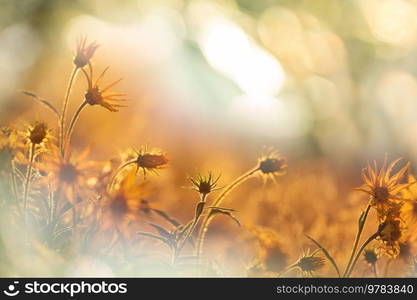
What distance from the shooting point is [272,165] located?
0.69 m

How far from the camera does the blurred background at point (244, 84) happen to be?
647 millimetres

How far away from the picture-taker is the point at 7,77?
2.08 ft

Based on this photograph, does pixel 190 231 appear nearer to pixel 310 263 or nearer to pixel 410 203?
pixel 310 263

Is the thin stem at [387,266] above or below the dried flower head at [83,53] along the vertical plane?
below

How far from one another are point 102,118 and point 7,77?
0.11m

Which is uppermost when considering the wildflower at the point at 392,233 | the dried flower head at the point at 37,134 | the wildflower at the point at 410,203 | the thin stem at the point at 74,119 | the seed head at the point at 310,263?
the thin stem at the point at 74,119

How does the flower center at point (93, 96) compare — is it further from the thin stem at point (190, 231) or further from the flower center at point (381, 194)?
the flower center at point (381, 194)

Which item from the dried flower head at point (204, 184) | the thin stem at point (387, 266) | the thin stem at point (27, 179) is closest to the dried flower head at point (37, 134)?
the thin stem at point (27, 179)

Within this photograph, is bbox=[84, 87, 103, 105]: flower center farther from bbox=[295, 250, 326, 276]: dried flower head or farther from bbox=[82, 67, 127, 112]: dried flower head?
bbox=[295, 250, 326, 276]: dried flower head

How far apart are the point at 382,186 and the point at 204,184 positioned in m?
0.21

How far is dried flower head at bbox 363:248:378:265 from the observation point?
28.0 inches

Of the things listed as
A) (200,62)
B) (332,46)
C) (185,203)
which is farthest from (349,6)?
(185,203)

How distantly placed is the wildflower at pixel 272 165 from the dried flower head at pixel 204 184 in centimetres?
6

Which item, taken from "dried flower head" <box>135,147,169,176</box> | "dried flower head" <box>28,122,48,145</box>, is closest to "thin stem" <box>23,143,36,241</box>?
"dried flower head" <box>28,122,48,145</box>
